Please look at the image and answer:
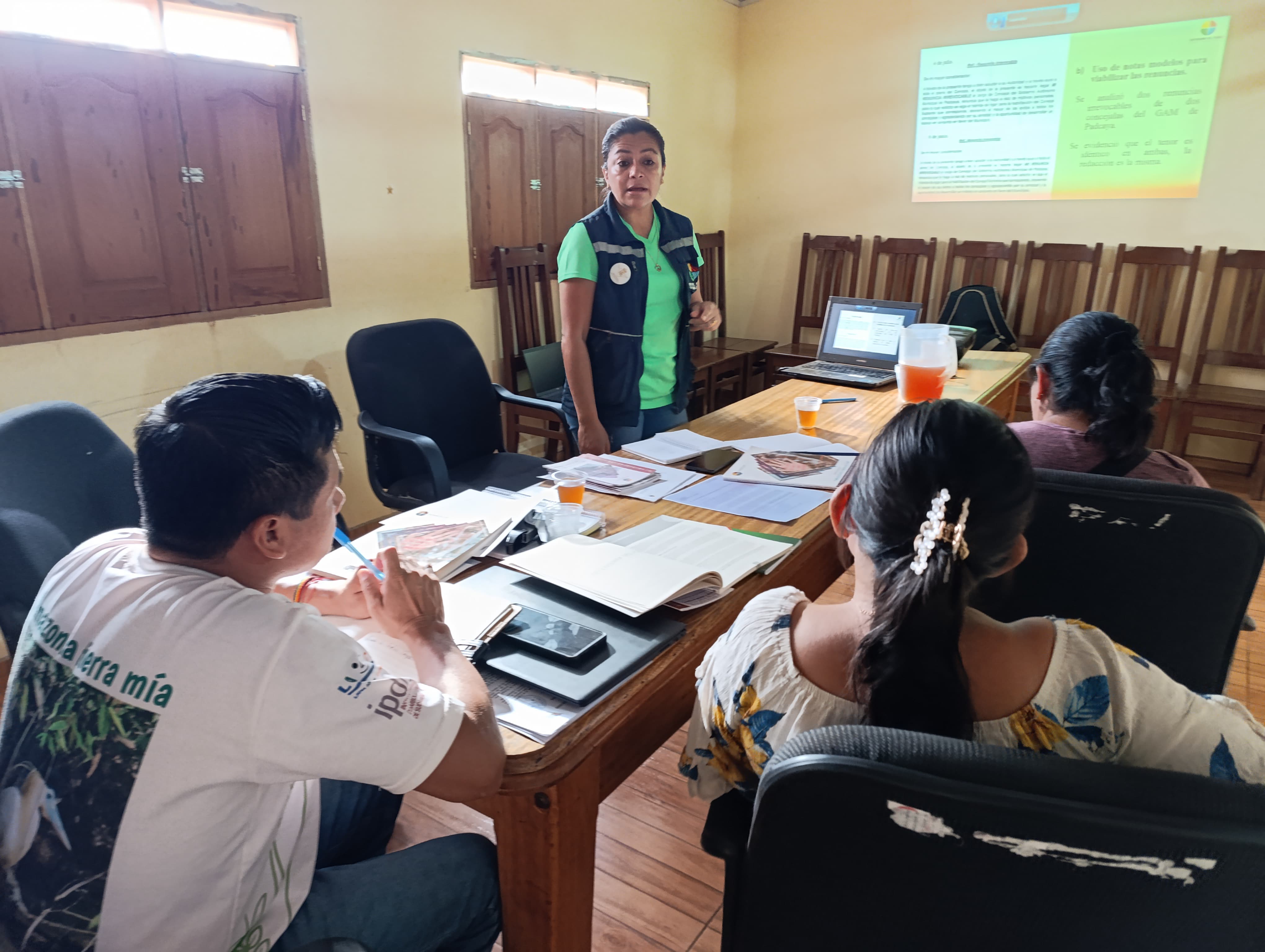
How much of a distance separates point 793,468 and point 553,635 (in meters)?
0.90

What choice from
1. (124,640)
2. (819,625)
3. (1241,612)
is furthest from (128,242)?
(1241,612)

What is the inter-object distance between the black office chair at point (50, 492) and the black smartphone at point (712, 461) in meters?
1.06

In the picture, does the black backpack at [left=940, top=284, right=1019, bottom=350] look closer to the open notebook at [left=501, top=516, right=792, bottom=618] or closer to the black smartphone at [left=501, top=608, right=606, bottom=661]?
the open notebook at [left=501, top=516, right=792, bottom=618]

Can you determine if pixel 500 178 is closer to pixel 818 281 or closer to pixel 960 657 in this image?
pixel 818 281

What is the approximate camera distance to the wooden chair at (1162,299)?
3.85 m

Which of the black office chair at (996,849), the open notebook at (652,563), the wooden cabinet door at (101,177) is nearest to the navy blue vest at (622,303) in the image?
the open notebook at (652,563)

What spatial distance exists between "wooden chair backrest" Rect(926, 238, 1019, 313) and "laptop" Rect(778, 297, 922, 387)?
1.66 meters

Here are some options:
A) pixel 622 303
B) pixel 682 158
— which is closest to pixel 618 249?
pixel 622 303

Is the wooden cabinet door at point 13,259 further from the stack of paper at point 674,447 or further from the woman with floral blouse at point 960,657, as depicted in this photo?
the woman with floral blouse at point 960,657

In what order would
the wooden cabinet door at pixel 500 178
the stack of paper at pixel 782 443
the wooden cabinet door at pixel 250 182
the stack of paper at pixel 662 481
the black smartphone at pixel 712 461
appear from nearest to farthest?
the stack of paper at pixel 662 481 → the black smartphone at pixel 712 461 → the stack of paper at pixel 782 443 → the wooden cabinet door at pixel 250 182 → the wooden cabinet door at pixel 500 178

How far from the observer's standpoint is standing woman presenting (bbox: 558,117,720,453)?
214 cm

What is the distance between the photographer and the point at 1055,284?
13.6ft

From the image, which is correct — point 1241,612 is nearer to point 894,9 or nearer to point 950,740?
point 950,740

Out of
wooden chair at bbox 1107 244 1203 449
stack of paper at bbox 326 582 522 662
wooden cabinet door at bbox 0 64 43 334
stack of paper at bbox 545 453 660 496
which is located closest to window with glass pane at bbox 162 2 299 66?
wooden cabinet door at bbox 0 64 43 334
